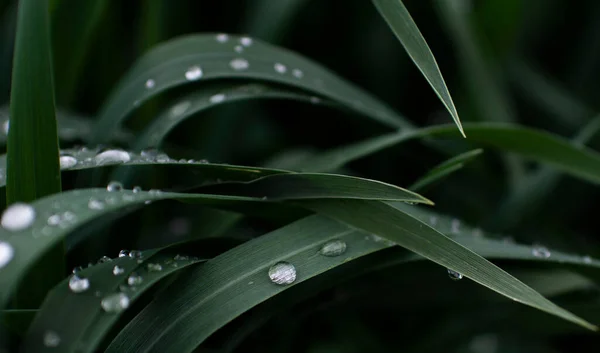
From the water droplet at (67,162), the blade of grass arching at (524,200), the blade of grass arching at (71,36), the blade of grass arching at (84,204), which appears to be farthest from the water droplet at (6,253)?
the blade of grass arching at (524,200)

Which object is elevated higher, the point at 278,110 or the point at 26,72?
the point at 278,110

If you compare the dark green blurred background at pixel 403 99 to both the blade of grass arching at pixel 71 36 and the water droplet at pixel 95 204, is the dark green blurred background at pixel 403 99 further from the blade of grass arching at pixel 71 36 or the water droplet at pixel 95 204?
the water droplet at pixel 95 204

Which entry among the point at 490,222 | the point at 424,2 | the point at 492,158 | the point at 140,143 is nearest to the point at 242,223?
the point at 140,143

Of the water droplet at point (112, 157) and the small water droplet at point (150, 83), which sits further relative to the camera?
the small water droplet at point (150, 83)

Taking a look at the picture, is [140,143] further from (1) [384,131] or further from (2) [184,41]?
(1) [384,131]

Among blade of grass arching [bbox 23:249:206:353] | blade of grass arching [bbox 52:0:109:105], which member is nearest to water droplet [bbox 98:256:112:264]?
blade of grass arching [bbox 23:249:206:353]

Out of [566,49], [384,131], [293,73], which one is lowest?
[293,73]

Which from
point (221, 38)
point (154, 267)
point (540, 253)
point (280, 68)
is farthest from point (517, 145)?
point (154, 267)

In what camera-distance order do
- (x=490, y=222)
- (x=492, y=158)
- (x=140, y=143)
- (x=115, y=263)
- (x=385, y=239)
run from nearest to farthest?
(x=115, y=263), (x=385, y=239), (x=140, y=143), (x=490, y=222), (x=492, y=158)
